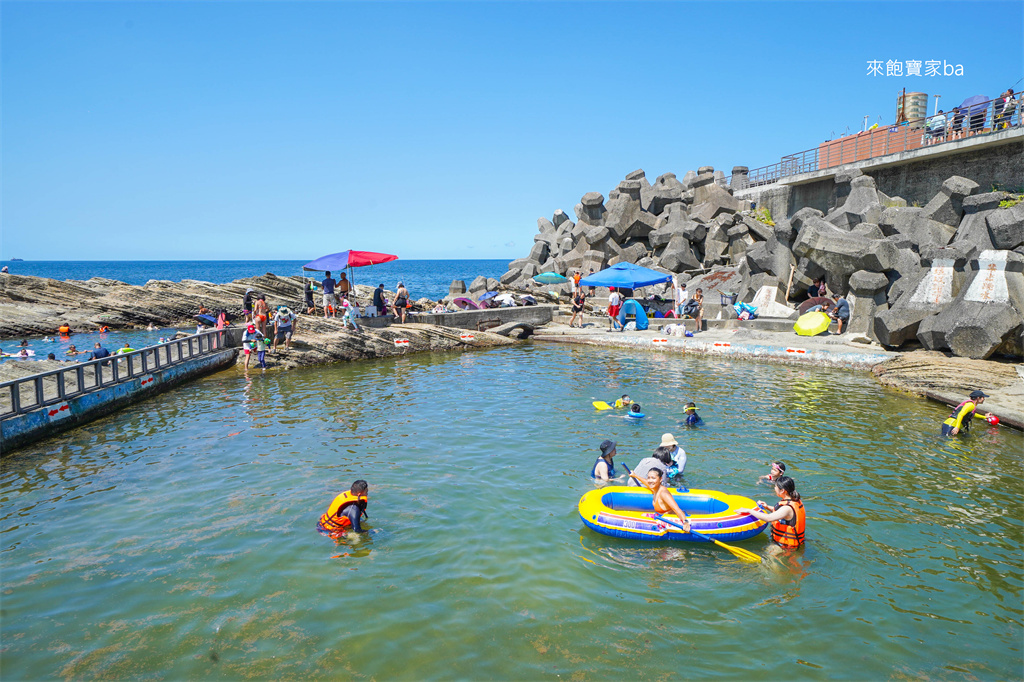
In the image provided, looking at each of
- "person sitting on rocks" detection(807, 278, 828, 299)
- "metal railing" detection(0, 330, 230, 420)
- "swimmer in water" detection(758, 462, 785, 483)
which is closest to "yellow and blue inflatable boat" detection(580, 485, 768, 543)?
"swimmer in water" detection(758, 462, 785, 483)

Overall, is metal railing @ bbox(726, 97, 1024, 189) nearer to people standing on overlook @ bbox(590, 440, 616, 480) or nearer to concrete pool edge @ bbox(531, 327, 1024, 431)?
concrete pool edge @ bbox(531, 327, 1024, 431)

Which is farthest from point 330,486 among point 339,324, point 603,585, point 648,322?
point 648,322

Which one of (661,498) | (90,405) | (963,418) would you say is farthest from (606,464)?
(90,405)

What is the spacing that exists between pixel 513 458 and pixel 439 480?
1.69 m

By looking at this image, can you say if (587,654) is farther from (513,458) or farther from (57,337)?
(57,337)

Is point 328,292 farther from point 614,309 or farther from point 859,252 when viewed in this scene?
point 859,252

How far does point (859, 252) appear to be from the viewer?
2114 centimetres

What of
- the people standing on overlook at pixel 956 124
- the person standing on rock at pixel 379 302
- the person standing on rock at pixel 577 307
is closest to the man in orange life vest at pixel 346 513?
the person standing on rock at pixel 379 302

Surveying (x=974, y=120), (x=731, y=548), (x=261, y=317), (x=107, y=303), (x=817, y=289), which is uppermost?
(x=974, y=120)

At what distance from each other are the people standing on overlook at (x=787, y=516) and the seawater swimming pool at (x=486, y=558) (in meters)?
0.28

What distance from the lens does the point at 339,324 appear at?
2136 cm

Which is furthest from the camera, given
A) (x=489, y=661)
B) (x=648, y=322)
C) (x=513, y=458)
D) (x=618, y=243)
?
(x=618, y=243)

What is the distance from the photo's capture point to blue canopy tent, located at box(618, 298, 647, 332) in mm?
25500

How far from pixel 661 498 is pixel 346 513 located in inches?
169
